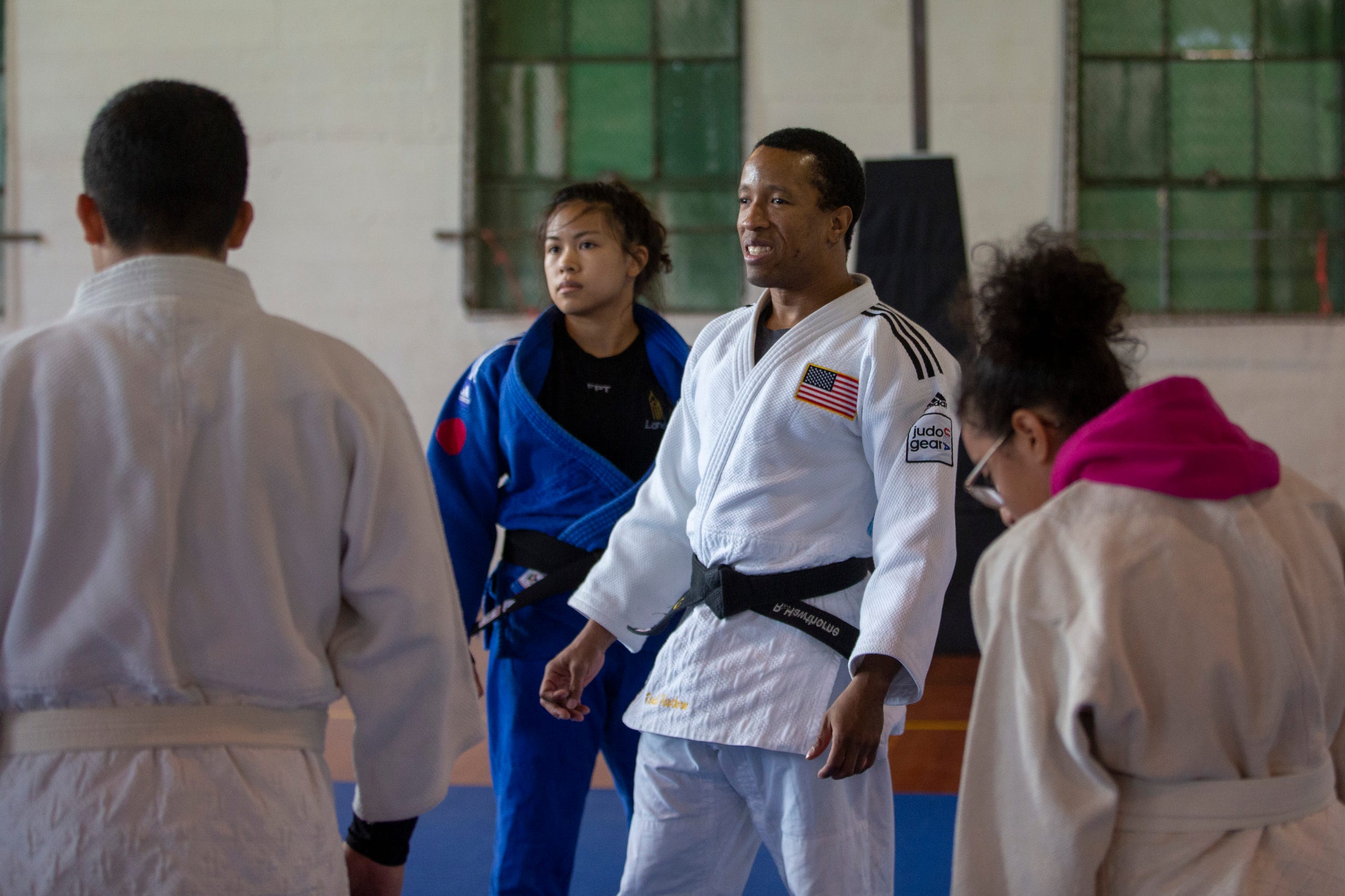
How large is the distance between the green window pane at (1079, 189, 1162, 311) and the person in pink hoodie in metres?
5.26

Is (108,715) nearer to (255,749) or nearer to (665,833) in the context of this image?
(255,749)

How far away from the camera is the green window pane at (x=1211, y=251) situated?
20.4 feet

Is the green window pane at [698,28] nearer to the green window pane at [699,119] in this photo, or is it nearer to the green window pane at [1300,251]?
the green window pane at [699,119]

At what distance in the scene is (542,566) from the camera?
2.44m

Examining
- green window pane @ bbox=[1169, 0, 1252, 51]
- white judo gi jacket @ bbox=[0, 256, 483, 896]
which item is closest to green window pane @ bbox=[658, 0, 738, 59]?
green window pane @ bbox=[1169, 0, 1252, 51]

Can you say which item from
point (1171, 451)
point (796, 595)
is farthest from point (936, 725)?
point (1171, 451)

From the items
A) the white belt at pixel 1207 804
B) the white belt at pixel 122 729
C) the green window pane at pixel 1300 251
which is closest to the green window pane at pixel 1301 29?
the green window pane at pixel 1300 251

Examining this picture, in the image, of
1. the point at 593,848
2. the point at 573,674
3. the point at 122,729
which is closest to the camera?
the point at 122,729

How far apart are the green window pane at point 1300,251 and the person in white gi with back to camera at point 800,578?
513cm

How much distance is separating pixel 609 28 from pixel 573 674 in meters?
5.08

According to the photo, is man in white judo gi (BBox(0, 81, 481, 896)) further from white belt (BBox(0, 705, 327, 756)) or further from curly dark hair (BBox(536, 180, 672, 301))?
curly dark hair (BBox(536, 180, 672, 301))

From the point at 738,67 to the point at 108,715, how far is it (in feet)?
18.5

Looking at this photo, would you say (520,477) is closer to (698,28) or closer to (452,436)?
(452,436)

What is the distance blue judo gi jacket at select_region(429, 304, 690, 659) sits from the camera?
7.95 feet
